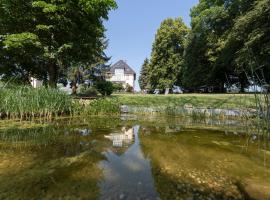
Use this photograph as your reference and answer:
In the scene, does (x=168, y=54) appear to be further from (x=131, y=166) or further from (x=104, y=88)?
(x=131, y=166)

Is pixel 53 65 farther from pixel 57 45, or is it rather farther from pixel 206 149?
pixel 206 149

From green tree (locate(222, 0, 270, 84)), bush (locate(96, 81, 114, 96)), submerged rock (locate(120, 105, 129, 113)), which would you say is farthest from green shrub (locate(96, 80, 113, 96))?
green tree (locate(222, 0, 270, 84))

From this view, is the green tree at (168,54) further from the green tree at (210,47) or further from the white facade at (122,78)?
the white facade at (122,78)

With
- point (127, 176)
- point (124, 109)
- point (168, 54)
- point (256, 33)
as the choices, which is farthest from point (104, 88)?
point (127, 176)

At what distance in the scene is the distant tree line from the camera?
1797cm

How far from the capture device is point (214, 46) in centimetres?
2702

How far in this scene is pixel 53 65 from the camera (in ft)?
55.7

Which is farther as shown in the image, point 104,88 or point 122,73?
point 122,73

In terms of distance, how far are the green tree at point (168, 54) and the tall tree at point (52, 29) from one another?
21888mm

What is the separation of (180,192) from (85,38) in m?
15.2

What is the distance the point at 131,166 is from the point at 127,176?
0.52m

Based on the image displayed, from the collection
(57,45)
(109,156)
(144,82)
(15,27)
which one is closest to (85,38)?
(57,45)

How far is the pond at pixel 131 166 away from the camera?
9.79 ft

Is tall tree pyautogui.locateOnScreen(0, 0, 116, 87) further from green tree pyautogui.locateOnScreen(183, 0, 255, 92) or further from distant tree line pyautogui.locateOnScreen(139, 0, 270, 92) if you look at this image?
green tree pyautogui.locateOnScreen(183, 0, 255, 92)
